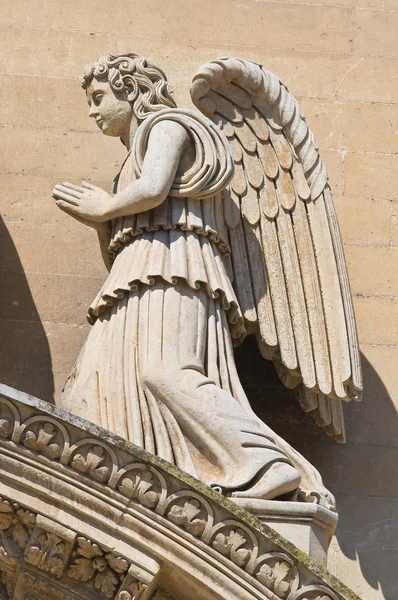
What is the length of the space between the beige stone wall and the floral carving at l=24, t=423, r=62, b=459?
4.00ft

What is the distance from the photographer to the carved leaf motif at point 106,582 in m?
5.97

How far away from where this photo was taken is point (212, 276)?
6.68 m

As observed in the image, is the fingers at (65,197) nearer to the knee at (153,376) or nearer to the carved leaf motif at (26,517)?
the knee at (153,376)

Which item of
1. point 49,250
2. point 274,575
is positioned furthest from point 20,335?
point 274,575

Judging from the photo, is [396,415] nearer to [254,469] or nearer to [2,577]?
[254,469]

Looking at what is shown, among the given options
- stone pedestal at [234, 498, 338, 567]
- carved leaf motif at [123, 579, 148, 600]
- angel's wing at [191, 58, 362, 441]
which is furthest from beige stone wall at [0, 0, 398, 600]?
carved leaf motif at [123, 579, 148, 600]

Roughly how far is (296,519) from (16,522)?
3.04ft

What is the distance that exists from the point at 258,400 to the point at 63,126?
4.76ft

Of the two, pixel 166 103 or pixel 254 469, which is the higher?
pixel 166 103

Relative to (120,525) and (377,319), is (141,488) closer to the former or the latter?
(120,525)

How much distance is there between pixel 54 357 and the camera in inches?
286

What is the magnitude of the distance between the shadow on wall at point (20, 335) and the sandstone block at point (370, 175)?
4.32ft

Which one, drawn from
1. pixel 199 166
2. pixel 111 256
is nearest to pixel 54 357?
pixel 111 256

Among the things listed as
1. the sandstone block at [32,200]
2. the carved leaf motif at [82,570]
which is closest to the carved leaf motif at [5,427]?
the carved leaf motif at [82,570]
